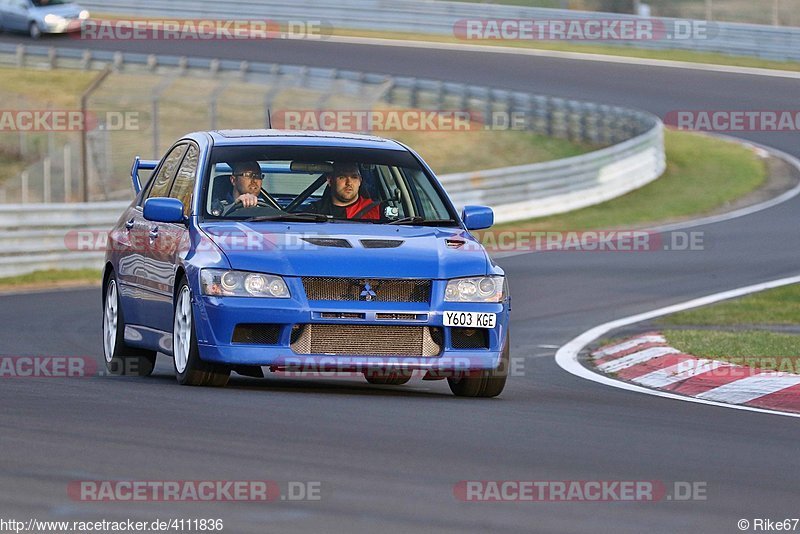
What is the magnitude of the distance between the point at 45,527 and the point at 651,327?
1032 cm

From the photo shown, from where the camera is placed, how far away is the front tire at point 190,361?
9.47 metres

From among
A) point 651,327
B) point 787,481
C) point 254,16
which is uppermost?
point 787,481

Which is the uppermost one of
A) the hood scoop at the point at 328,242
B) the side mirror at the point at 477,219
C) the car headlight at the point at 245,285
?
the hood scoop at the point at 328,242

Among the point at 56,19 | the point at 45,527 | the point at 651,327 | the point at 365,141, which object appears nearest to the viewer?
the point at 45,527

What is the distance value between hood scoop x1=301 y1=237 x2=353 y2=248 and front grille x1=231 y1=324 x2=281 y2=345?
529 millimetres

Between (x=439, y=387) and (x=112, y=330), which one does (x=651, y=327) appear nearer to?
(x=439, y=387)

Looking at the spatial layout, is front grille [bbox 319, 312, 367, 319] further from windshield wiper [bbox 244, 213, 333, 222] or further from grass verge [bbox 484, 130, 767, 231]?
grass verge [bbox 484, 130, 767, 231]

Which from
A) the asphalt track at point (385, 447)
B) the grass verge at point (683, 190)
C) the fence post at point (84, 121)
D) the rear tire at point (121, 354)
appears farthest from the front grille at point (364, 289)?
the grass verge at point (683, 190)

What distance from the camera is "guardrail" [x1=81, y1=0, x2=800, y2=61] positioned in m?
47.3

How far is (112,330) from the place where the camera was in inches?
448

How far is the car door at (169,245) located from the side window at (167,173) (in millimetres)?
141

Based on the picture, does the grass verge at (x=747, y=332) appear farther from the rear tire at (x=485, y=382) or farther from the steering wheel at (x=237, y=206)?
the steering wheel at (x=237, y=206)

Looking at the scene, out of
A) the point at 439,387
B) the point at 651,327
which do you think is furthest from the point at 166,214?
the point at 651,327

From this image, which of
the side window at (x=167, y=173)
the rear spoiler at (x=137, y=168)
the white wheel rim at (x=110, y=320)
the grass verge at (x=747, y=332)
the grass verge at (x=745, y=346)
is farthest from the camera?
the grass verge at (x=747, y=332)
